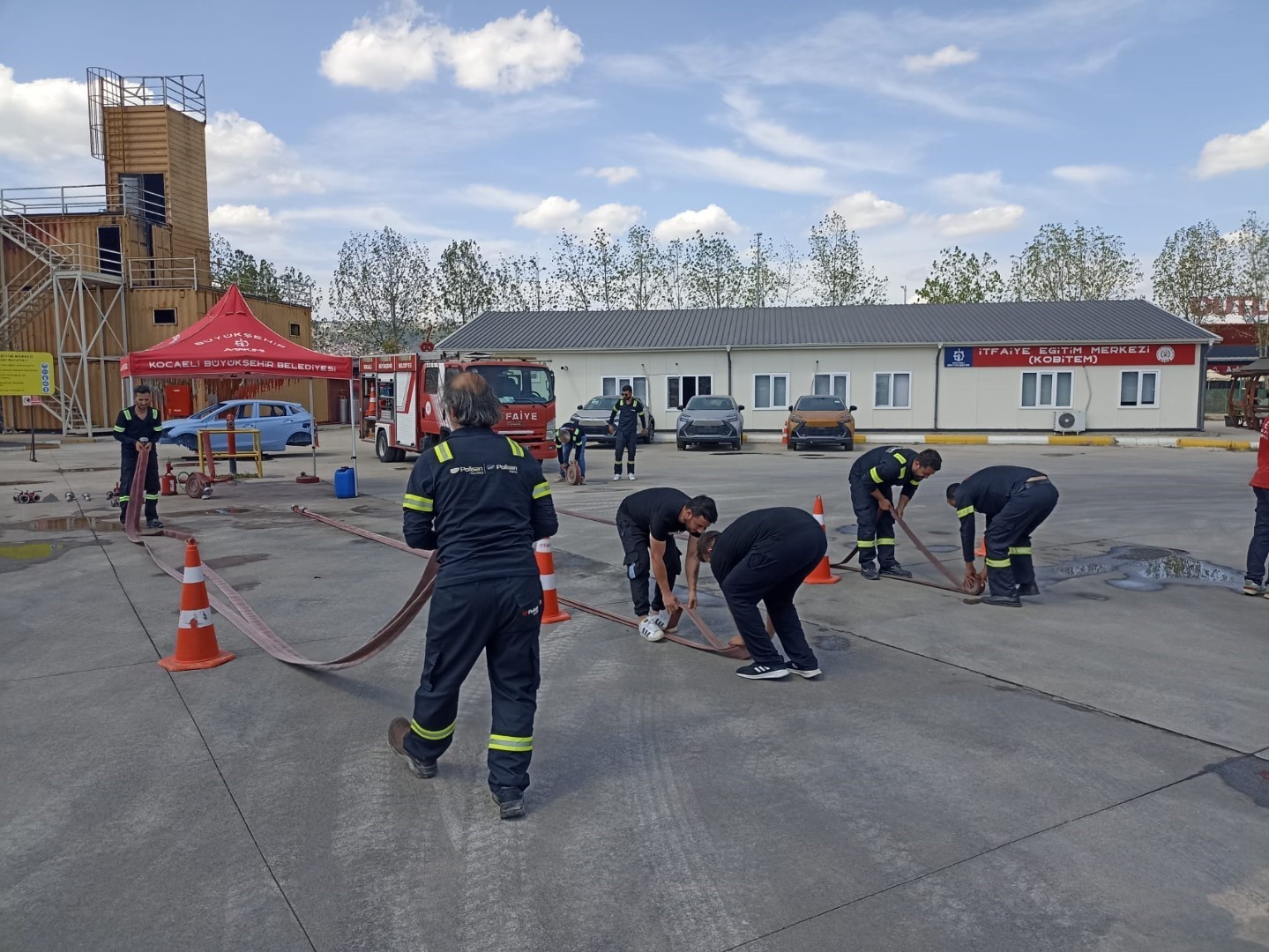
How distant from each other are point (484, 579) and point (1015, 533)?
551 centimetres

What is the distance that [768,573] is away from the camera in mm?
5762

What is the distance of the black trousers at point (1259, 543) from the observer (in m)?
8.30

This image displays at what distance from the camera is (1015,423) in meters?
31.4

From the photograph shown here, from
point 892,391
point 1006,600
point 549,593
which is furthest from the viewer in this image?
point 892,391

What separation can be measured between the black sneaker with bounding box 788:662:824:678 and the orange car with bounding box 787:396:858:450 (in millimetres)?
19532

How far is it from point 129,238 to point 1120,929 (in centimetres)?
3838

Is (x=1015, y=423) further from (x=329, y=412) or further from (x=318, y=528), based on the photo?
(x=329, y=412)

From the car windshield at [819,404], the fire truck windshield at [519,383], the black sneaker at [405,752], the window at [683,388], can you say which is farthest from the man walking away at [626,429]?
the window at [683,388]

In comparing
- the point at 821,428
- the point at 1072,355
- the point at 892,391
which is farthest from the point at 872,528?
the point at 1072,355

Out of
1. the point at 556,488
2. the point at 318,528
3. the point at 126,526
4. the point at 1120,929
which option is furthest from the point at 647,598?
the point at 556,488

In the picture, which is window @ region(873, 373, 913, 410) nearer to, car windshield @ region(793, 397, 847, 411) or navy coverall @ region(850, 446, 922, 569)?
car windshield @ region(793, 397, 847, 411)

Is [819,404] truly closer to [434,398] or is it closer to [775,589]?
[434,398]

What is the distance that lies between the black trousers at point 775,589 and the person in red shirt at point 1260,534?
483 cm

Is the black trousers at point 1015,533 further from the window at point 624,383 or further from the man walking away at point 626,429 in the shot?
the window at point 624,383
